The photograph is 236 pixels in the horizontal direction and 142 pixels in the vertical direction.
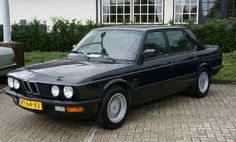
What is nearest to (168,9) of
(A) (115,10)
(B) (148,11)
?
(B) (148,11)

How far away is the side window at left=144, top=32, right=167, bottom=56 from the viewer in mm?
6051

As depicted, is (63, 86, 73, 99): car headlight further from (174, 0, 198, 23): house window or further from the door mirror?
(174, 0, 198, 23): house window

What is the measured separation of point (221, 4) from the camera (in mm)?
15914

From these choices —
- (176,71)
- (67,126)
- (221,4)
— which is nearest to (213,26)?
(221,4)

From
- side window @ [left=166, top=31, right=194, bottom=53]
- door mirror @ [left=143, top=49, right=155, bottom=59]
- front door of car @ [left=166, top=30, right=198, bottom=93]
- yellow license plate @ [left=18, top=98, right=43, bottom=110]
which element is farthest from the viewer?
side window @ [left=166, top=31, right=194, bottom=53]

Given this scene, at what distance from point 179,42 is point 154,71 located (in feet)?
3.91

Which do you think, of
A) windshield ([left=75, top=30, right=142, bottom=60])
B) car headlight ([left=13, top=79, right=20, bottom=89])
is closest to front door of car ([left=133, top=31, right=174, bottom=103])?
windshield ([left=75, top=30, right=142, bottom=60])

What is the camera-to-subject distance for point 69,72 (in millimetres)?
5133

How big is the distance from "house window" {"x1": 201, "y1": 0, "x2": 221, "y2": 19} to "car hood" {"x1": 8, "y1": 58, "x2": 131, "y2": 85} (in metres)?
11.7

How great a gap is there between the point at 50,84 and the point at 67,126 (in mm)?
944

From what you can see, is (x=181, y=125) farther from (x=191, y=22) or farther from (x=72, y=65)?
(x=191, y=22)

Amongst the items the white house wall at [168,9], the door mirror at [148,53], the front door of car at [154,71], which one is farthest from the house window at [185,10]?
the door mirror at [148,53]

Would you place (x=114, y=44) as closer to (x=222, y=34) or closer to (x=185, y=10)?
(x=222, y=34)

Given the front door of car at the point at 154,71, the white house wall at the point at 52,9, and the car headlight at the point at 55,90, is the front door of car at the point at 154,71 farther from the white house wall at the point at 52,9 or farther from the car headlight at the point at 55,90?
the white house wall at the point at 52,9
